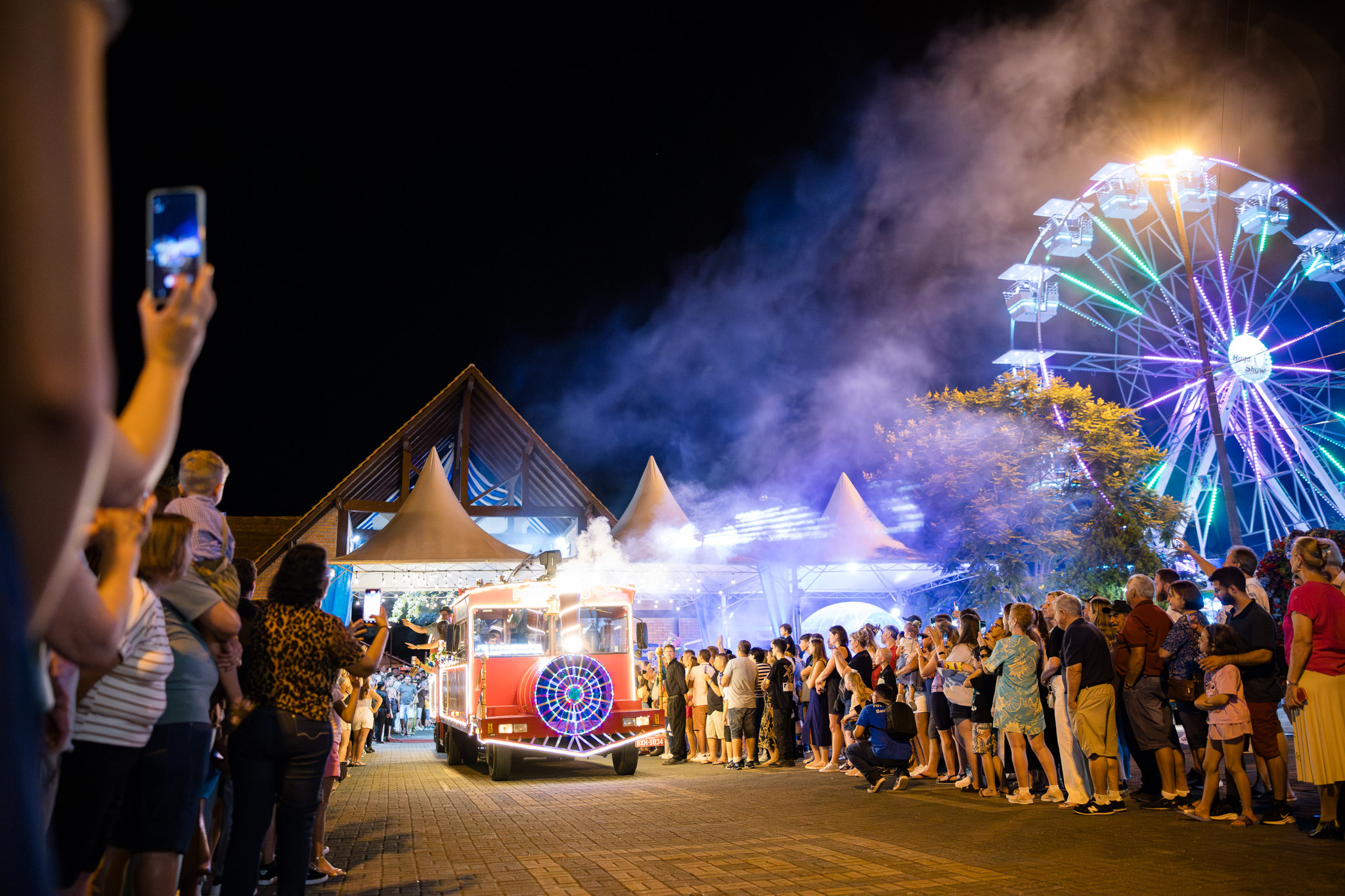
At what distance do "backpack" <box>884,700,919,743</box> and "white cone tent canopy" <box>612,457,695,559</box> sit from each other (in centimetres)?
1149

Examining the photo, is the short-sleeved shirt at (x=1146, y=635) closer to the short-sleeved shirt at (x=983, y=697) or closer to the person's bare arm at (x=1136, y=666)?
the person's bare arm at (x=1136, y=666)

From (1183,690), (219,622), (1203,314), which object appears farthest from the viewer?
(1203,314)

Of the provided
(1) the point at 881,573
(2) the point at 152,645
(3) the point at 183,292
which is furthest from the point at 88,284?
(1) the point at 881,573

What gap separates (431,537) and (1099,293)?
754 inches

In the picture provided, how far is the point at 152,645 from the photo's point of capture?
3064mm

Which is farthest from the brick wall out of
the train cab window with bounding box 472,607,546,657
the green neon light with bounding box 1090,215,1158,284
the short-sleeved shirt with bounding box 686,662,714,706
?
the green neon light with bounding box 1090,215,1158,284

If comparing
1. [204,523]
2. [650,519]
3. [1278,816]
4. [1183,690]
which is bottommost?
[1278,816]

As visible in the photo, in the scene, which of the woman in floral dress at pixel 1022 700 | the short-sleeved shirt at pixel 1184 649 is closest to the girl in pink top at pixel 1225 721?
the short-sleeved shirt at pixel 1184 649

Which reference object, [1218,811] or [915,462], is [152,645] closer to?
[1218,811]

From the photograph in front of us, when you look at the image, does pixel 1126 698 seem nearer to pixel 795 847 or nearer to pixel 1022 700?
pixel 1022 700

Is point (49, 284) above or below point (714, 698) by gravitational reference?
above

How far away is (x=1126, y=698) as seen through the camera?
7.82m

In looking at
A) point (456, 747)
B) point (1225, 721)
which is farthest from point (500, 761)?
point (1225, 721)

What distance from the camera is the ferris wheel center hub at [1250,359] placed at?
886 inches
